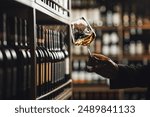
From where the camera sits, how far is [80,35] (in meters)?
1.62

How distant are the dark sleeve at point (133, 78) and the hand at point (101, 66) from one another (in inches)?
3.8

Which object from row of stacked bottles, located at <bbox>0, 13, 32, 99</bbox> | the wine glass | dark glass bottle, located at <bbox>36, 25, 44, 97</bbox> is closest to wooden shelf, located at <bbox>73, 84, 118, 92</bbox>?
dark glass bottle, located at <bbox>36, 25, 44, 97</bbox>

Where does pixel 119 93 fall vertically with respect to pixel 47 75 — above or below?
below

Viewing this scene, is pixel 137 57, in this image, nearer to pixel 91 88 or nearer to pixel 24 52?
pixel 91 88

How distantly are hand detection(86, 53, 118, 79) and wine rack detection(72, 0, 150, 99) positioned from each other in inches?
106

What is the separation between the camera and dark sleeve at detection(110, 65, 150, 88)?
1930mm

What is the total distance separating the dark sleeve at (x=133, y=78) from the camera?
1.93 metres

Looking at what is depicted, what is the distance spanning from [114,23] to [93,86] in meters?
0.80

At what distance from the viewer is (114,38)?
4.62 meters

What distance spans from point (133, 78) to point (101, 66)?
35cm

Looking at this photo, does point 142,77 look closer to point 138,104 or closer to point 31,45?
point 138,104

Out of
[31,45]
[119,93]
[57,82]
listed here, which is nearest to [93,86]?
[119,93]

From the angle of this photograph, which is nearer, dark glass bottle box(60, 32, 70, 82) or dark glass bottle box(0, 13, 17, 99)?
dark glass bottle box(0, 13, 17, 99)

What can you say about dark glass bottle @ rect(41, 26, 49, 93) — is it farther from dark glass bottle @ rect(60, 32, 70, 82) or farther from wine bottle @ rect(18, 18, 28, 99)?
dark glass bottle @ rect(60, 32, 70, 82)
